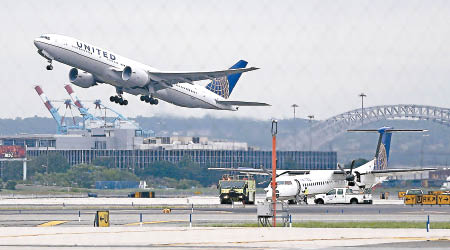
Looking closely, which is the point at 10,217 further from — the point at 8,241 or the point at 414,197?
the point at 414,197

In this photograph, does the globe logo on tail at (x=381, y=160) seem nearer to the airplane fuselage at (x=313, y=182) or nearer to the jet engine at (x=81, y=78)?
the airplane fuselage at (x=313, y=182)

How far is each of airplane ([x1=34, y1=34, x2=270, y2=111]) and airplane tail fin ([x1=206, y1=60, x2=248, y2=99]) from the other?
9.17 m

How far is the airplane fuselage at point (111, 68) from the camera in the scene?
76000 mm

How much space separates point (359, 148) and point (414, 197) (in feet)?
132

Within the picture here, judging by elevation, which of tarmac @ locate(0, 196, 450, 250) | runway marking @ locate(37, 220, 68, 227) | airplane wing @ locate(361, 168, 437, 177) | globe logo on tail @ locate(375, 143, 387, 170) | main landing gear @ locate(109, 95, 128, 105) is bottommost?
runway marking @ locate(37, 220, 68, 227)

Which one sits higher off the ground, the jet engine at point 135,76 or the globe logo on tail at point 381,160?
the jet engine at point 135,76

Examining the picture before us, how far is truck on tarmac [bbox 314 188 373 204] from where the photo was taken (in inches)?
3433

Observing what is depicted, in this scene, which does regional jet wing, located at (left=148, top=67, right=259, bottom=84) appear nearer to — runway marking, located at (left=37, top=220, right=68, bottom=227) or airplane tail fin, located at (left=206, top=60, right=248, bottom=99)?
airplane tail fin, located at (left=206, top=60, right=248, bottom=99)

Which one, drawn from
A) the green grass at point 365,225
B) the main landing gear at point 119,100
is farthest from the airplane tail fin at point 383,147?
the green grass at point 365,225

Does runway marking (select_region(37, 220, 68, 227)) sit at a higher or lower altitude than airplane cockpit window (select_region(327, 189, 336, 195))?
lower

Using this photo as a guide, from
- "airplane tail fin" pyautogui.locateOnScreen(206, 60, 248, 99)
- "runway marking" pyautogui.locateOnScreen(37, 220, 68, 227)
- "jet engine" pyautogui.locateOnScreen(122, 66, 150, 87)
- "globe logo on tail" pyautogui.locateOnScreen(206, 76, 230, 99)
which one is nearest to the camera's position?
"runway marking" pyautogui.locateOnScreen(37, 220, 68, 227)

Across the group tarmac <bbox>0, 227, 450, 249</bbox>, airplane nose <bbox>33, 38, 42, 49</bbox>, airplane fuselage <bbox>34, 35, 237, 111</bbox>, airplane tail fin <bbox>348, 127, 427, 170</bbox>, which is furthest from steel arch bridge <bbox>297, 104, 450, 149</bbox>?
tarmac <bbox>0, 227, 450, 249</bbox>

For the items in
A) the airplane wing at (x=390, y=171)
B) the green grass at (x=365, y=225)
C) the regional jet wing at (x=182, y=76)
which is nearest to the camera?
the green grass at (x=365, y=225)

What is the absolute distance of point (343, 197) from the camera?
87188mm
